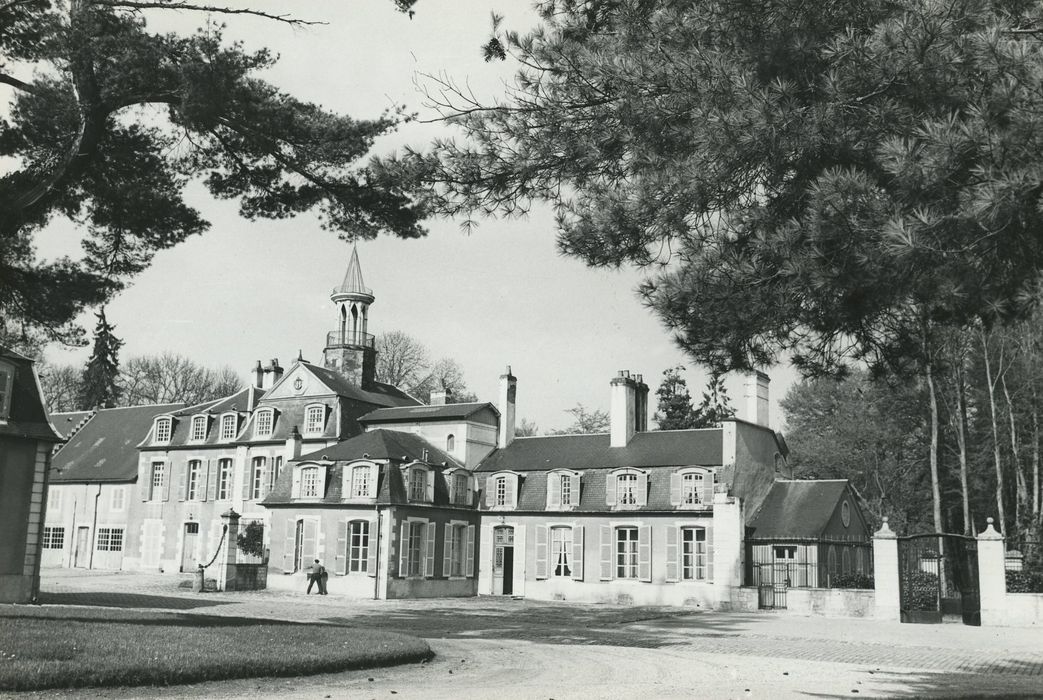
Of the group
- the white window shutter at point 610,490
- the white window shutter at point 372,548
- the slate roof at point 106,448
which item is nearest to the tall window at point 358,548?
the white window shutter at point 372,548

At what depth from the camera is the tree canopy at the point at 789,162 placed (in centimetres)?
657

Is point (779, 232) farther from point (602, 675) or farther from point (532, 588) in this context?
point (532, 588)

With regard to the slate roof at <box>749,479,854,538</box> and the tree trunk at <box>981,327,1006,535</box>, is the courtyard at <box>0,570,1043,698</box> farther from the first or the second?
the tree trunk at <box>981,327,1006,535</box>

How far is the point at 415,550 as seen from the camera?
31.6 m

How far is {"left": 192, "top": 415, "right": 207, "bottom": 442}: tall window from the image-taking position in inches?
1564

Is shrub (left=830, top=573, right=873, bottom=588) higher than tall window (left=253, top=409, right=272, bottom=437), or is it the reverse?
tall window (left=253, top=409, right=272, bottom=437)

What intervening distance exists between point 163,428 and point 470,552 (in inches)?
596

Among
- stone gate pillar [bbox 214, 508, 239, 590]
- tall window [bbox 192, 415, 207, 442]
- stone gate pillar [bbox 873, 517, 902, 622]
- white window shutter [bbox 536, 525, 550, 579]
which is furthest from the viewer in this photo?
tall window [bbox 192, 415, 207, 442]

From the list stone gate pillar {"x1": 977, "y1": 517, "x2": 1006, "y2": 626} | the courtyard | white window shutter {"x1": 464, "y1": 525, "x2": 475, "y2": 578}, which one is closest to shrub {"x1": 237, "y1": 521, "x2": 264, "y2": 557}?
white window shutter {"x1": 464, "y1": 525, "x2": 475, "y2": 578}

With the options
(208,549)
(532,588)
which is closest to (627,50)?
(532,588)

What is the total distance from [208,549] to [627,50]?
33592mm

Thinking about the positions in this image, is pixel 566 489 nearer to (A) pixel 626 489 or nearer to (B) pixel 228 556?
(A) pixel 626 489

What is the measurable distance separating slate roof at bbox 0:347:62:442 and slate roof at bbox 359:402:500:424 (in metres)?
15.8

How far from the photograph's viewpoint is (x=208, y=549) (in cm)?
3791
